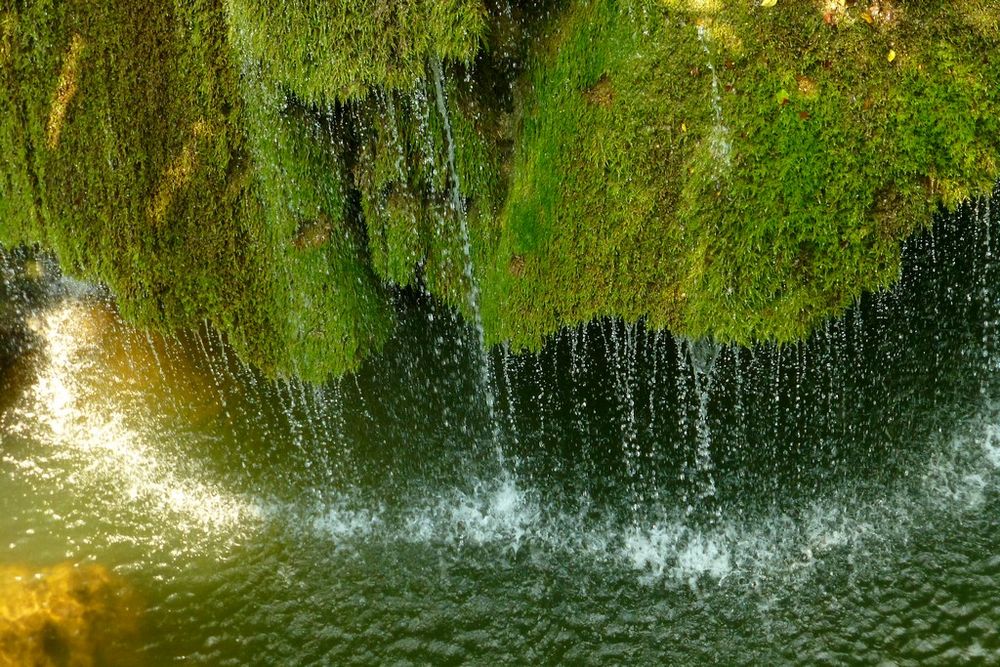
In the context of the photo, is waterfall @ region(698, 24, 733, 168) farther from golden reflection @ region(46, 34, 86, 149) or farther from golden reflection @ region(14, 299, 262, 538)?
golden reflection @ region(14, 299, 262, 538)

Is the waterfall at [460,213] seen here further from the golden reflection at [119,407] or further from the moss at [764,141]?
the golden reflection at [119,407]

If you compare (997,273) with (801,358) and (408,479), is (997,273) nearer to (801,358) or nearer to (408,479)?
(801,358)

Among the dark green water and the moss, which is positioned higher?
the moss

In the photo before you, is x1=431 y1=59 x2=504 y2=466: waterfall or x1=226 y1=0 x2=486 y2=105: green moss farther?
x1=431 y1=59 x2=504 y2=466: waterfall

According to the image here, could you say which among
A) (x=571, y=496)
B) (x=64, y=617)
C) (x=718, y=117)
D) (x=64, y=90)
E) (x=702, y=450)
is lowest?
(x=64, y=617)

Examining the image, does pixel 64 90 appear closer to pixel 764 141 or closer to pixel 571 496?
pixel 764 141

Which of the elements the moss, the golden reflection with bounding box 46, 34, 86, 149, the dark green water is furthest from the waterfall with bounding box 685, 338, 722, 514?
the golden reflection with bounding box 46, 34, 86, 149

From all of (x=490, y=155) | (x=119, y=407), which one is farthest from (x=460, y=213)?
(x=119, y=407)
